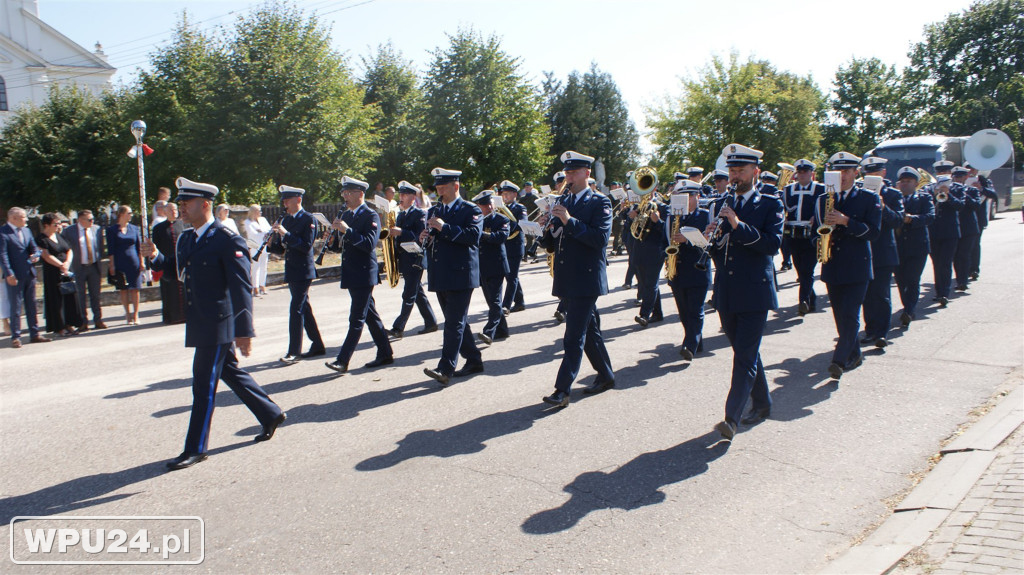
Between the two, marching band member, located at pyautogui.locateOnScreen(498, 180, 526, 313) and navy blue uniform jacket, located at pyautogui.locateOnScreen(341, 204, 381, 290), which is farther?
marching band member, located at pyautogui.locateOnScreen(498, 180, 526, 313)

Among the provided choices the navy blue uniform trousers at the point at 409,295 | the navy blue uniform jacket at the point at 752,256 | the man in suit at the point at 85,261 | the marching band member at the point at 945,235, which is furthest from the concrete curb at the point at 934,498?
the man in suit at the point at 85,261

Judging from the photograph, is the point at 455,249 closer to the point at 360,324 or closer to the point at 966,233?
the point at 360,324

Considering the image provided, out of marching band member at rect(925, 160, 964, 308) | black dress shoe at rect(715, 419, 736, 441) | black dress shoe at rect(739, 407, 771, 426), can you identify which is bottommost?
black dress shoe at rect(739, 407, 771, 426)

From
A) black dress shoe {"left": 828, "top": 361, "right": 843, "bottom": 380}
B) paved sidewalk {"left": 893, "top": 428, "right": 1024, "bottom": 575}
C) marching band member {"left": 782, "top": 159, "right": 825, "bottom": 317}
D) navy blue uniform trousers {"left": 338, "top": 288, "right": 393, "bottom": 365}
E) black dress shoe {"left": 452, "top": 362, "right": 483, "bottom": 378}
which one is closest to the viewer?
paved sidewalk {"left": 893, "top": 428, "right": 1024, "bottom": 575}

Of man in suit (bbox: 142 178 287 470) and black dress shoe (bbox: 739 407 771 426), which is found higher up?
man in suit (bbox: 142 178 287 470)

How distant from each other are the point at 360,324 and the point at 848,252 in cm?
480

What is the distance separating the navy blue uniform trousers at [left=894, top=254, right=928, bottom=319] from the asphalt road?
917 mm

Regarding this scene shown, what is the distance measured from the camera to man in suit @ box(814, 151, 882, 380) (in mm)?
7118

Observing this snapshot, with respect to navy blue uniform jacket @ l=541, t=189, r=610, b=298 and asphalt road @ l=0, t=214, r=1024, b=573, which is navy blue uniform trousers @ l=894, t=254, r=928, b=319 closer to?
asphalt road @ l=0, t=214, r=1024, b=573

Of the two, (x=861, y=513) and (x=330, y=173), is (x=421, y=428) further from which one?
(x=330, y=173)

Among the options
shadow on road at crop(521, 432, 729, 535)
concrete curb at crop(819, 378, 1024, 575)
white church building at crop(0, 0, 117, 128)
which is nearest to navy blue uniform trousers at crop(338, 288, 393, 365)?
shadow on road at crop(521, 432, 729, 535)

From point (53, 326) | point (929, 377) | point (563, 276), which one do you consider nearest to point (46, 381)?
point (53, 326)

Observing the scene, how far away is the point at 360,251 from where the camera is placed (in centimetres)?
802

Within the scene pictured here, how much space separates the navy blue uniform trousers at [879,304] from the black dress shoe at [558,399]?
399 cm
